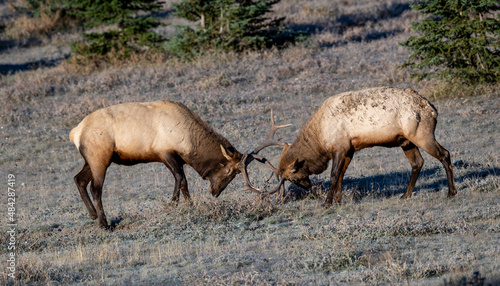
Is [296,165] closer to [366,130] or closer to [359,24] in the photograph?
[366,130]

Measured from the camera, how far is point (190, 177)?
13531mm

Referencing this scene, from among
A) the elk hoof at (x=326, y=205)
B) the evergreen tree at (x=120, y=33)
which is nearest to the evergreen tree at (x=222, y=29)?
the evergreen tree at (x=120, y=33)

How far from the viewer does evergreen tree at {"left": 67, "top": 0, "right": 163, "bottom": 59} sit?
24.3m

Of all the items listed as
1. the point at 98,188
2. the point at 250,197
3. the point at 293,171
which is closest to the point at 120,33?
the point at 98,188

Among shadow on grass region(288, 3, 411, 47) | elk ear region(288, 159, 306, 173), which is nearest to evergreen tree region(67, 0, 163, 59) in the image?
shadow on grass region(288, 3, 411, 47)

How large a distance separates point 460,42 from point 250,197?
9.34 m

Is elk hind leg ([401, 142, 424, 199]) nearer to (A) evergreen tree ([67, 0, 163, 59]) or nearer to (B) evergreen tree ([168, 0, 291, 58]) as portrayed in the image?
(B) evergreen tree ([168, 0, 291, 58])

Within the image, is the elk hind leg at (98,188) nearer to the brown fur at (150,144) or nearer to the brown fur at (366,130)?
the brown fur at (150,144)

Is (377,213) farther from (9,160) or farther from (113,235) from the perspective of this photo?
(9,160)

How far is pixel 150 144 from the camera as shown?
1018cm

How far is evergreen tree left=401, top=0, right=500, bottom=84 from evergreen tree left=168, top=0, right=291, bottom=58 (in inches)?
312

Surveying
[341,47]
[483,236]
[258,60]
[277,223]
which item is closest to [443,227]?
[483,236]

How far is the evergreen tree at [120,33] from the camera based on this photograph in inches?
958

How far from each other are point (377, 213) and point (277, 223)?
154cm
